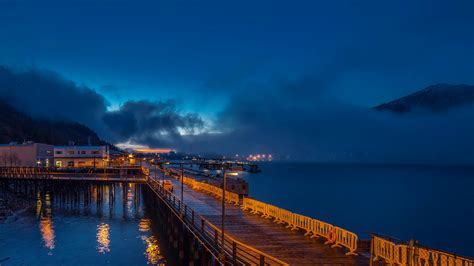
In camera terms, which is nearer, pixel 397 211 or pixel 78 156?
pixel 397 211

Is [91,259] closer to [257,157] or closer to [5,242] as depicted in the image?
[5,242]

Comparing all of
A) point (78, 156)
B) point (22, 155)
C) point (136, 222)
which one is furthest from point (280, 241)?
point (78, 156)

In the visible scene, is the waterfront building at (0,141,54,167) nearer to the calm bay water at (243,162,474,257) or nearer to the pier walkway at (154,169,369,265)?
the calm bay water at (243,162,474,257)

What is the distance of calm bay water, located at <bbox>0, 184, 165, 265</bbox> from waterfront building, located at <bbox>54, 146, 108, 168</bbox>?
56.0 meters

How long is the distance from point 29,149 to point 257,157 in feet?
335

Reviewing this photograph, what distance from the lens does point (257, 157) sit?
1372 inches

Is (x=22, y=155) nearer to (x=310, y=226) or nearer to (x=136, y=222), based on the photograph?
(x=136, y=222)

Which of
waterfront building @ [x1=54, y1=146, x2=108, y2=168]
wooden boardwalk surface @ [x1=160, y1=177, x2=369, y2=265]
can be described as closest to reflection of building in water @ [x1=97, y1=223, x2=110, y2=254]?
wooden boardwalk surface @ [x1=160, y1=177, x2=369, y2=265]

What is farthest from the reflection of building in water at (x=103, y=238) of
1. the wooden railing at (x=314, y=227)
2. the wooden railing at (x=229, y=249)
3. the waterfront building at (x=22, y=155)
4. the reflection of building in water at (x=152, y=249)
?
the waterfront building at (x=22, y=155)

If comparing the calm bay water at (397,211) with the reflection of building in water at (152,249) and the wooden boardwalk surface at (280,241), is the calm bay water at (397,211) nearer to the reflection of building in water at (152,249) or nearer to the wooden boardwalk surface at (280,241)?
the reflection of building in water at (152,249)

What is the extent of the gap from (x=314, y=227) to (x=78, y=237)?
3266 centimetres

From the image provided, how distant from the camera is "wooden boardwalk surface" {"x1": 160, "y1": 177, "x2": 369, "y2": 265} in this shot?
19.9m

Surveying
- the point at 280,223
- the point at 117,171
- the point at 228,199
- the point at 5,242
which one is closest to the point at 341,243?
the point at 280,223

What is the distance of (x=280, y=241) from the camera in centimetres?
2416
